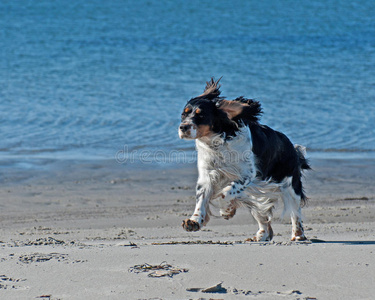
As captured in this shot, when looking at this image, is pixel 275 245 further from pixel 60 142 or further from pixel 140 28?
pixel 140 28

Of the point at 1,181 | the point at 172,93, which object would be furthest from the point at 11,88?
the point at 1,181

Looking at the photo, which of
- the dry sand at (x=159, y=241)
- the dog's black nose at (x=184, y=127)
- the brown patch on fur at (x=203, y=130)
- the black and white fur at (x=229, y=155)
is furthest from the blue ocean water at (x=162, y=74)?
the dog's black nose at (x=184, y=127)

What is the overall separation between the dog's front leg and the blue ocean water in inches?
235

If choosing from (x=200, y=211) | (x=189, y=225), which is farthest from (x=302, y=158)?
(x=189, y=225)

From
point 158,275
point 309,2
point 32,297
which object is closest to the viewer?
point 32,297

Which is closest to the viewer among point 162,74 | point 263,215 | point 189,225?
point 189,225

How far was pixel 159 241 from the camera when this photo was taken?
644 centimetres

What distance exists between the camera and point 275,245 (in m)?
5.69

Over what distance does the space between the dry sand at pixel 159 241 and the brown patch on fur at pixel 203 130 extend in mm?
939

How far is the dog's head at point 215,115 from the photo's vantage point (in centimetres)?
629

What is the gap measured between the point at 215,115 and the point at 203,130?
0.24 meters

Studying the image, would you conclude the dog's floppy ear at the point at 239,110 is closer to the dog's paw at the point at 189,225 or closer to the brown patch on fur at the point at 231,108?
the brown patch on fur at the point at 231,108

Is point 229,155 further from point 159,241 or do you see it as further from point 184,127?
point 159,241

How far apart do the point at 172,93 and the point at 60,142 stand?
593 cm
